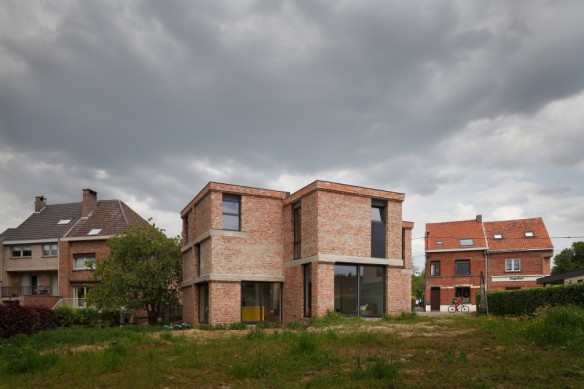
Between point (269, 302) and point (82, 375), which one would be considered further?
point (269, 302)

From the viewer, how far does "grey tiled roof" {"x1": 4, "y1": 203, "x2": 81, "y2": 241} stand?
42.7 m

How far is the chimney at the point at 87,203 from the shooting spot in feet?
143

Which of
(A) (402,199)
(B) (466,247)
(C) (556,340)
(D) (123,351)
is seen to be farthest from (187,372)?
(B) (466,247)

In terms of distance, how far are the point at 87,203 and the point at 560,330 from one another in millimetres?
40271

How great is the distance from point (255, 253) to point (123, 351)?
42.2ft

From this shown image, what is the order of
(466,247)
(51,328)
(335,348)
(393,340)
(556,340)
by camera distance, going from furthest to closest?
(466,247), (51,328), (393,340), (335,348), (556,340)

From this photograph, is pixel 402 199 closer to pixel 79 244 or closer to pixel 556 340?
pixel 556 340

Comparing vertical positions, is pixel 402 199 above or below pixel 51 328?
above

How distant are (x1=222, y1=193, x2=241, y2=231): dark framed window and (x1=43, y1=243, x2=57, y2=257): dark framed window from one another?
23284 millimetres

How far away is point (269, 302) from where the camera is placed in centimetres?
2652

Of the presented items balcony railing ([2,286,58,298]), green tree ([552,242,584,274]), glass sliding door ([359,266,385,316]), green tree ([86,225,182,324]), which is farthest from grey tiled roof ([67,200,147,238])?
green tree ([552,242,584,274])

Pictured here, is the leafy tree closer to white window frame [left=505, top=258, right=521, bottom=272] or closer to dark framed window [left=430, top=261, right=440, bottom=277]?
dark framed window [left=430, top=261, right=440, bottom=277]

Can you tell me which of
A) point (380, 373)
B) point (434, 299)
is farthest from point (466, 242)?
point (380, 373)

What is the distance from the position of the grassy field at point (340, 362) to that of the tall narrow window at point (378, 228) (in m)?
9.68
